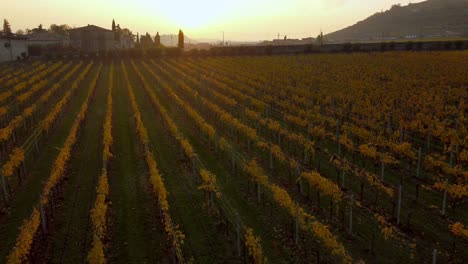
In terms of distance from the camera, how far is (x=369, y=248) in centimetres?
1243

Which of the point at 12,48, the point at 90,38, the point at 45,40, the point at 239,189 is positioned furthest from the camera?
the point at 90,38

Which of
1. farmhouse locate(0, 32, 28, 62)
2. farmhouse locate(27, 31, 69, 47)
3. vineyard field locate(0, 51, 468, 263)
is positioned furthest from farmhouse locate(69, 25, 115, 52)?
vineyard field locate(0, 51, 468, 263)

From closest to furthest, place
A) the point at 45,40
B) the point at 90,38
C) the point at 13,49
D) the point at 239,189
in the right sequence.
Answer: the point at 239,189, the point at 13,49, the point at 45,40, the point at 90,38

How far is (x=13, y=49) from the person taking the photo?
77.3m

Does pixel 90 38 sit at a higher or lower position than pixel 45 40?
higher

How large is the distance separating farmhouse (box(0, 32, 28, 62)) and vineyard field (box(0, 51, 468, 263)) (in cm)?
5026

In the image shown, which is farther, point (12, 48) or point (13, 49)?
point (13, 49)

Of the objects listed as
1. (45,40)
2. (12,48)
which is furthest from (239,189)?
(45,40)

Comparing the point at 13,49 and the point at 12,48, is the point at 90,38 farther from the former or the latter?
the point at 12,48

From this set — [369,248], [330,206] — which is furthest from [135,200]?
[369,248]

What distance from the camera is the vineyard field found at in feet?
40.7

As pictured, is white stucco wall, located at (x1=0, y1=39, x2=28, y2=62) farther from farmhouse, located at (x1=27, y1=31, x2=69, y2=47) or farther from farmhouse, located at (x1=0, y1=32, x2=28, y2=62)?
farmhouse, located at (x1=27, y1=31, x2=69, y2=47)

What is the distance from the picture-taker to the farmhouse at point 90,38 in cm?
10925

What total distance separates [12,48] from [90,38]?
3480 centimetres
